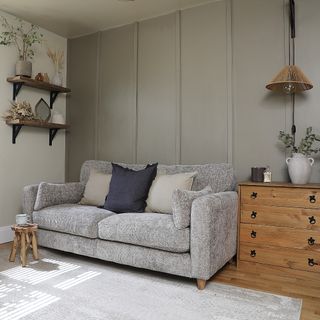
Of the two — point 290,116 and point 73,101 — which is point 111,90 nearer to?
point 73,101

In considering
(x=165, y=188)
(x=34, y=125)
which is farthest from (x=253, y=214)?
(x=34, y=125)

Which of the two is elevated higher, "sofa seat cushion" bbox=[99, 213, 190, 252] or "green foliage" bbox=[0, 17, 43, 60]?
"green foliage" bbox=[0, 17, 43, 60]

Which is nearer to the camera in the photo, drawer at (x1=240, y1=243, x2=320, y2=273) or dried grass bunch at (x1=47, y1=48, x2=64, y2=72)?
drawer at (x1=240, y1=243, x2=320, y2=273)

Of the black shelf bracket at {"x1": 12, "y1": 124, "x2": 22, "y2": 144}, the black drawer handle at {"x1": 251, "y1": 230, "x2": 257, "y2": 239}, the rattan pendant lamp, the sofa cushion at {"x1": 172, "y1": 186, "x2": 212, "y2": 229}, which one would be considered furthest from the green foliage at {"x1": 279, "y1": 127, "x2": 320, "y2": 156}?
the black shelf bracket at {"x1": 12, "y1": 124, "x2": 22, "y2": 144}

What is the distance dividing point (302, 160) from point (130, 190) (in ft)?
4.77

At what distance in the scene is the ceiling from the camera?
325cm

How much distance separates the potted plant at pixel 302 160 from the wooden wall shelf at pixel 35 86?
2.79 metres

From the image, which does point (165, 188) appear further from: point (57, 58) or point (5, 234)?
point (57, 58)

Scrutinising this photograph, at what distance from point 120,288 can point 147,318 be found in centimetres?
46

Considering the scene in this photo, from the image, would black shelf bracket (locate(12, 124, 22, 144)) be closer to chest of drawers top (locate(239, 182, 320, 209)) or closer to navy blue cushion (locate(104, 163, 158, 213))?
navy blue cushion (locate(104, 163, 158, 213))

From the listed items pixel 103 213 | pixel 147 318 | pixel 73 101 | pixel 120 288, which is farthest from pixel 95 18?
pixel 147 318

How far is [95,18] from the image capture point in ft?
11.9

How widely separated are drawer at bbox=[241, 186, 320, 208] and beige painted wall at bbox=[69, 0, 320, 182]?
0.41 meters

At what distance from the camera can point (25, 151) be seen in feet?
12.1
